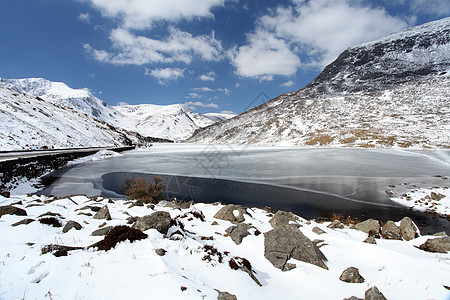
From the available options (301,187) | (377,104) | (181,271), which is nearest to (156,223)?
(181,271)

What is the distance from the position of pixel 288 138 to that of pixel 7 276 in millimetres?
103321

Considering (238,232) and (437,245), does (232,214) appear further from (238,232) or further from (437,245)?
(437,245)

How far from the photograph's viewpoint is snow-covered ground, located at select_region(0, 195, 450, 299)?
4.06 metres

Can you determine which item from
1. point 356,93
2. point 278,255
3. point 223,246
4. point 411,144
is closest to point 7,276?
point 223,246

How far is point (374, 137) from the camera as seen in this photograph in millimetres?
70625

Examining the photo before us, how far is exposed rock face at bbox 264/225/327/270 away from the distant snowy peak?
493ft

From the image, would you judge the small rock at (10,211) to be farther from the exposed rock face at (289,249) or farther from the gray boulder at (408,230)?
the gray boulder at (408,230)

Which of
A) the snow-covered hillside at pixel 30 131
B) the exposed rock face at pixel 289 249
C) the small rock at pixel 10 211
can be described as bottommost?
the exposed rock face at pixel 289 249

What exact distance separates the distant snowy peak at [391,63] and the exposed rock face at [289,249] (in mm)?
150187

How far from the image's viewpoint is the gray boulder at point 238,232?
26.8 feet

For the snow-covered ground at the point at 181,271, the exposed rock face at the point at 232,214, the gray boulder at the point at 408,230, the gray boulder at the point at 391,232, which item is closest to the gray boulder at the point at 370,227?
the gray boulder at the point at 391,232

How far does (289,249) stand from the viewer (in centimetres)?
720

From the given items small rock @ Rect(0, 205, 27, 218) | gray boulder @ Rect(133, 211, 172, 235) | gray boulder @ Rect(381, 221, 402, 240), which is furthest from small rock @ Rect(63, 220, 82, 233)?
gray boulder @ Rect(381, 221, 402, 240)

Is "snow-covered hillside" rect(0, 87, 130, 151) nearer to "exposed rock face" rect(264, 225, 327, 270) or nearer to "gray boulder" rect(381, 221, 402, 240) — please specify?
"exposed rock face" rect(264, 225, 327, 270)
